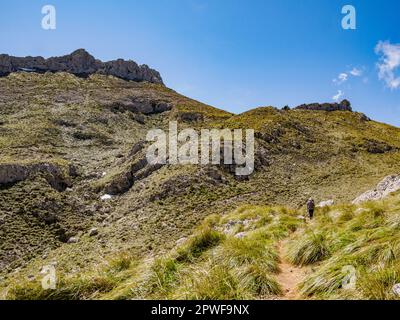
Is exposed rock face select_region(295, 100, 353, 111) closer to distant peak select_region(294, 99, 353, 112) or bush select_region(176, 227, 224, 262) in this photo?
distant peak select_region(294, 99, 353, 112)

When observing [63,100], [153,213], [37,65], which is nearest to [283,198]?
[153,213]

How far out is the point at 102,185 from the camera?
128ft

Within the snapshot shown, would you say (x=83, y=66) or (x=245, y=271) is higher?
(x=83, y=66)

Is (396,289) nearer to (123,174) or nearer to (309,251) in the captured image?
(309,251)

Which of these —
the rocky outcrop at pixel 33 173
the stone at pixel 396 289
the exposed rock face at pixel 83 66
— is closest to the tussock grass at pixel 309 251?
the stone at pixel 396 289

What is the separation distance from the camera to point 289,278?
692 centimetres

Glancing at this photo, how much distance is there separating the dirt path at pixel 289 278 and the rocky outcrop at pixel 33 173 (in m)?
34.1

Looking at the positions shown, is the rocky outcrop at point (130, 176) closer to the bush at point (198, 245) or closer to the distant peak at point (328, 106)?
the bush at point (198, 245)

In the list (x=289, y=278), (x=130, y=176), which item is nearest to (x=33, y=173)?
(x=130, y=176)

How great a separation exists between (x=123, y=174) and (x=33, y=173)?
367 inches

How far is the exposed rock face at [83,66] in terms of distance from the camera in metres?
103

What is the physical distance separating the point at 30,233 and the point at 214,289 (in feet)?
88.2
